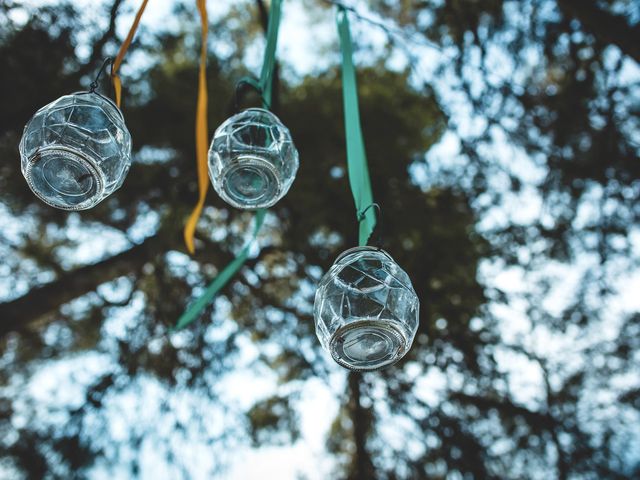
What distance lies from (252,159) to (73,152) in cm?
52

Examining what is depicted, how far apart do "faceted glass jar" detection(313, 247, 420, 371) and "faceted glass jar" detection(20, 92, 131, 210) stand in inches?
25.8

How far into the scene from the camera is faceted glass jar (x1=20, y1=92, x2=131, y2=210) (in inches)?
59.9

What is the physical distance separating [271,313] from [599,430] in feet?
8.94

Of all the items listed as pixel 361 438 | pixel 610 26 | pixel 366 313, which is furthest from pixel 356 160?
pixel 361 438

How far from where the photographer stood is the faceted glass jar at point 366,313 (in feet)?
4.79

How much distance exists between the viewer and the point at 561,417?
14.9 feet

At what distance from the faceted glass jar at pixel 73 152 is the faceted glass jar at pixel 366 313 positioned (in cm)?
66

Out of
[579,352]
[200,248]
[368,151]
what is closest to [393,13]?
[368,151]

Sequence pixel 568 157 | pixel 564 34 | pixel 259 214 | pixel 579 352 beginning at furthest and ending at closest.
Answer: pixel 579 352 < pixel 568 157 < pixel 564 34 < pixel 259 214

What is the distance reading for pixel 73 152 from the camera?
151cm

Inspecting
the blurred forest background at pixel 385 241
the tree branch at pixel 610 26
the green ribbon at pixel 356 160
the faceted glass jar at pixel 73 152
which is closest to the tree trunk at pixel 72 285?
the blurred forest background at pixel 385 241

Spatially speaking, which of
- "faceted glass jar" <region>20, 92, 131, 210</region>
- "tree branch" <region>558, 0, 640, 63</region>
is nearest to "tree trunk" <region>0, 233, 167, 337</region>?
"faceted glass jar" <region>20, 92, 131, 210</region>

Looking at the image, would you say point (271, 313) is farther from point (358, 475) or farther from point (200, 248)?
point (358, 475)

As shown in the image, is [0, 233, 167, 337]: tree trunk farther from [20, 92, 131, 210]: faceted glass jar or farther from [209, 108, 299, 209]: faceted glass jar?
[20, 92, 131, 210]: faceted glass jar
